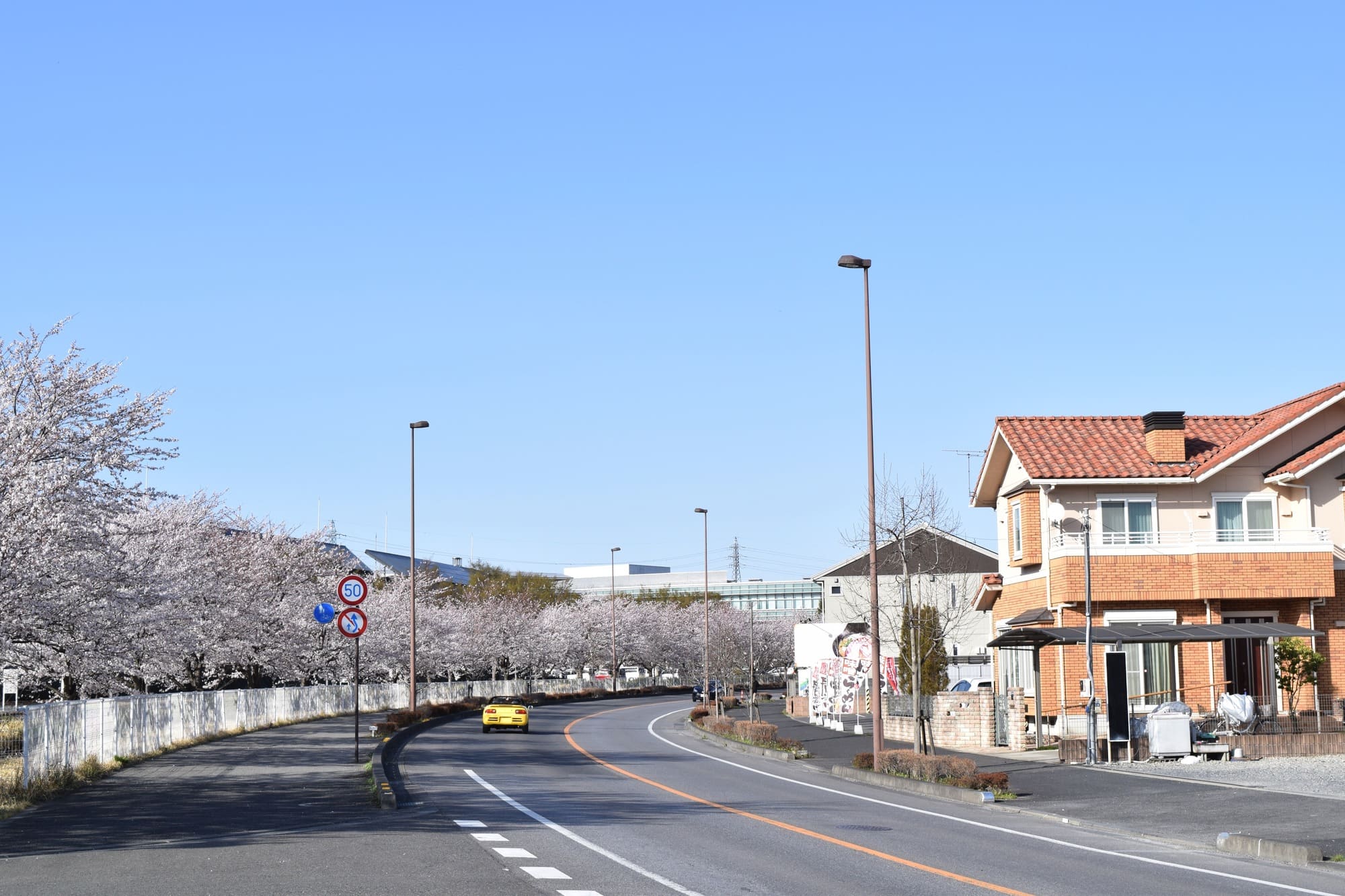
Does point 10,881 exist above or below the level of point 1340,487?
below

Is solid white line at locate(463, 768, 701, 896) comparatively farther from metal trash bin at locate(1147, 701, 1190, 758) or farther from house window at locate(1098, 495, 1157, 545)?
house window at locate(1098, 495, 1157, 545)

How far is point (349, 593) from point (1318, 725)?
20.8m

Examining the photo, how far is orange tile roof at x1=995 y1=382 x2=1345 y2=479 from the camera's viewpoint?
123 ft

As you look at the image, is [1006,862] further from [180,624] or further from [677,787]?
[180,624]

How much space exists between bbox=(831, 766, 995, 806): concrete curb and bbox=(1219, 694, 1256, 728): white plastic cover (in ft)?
27.9

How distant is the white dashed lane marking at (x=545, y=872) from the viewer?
13.0 meters

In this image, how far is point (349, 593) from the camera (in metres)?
26.7

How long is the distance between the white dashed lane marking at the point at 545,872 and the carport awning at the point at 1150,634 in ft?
63.7

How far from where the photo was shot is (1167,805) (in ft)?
69.0

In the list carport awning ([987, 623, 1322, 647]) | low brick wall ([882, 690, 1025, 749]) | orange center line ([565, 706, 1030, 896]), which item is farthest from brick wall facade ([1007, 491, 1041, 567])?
orange center line ([565, 706, 1030, 896])

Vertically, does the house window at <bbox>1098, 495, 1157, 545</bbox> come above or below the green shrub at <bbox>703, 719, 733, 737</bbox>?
above

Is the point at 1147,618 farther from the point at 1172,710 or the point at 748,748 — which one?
the point at 748,748

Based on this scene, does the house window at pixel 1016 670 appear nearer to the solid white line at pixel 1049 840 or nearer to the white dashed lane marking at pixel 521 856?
the solid white line at pixel 1049 840

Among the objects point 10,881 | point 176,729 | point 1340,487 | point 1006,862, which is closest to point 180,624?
point 176,729
